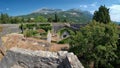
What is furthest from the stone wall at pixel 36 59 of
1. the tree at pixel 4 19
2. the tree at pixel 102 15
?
the tree at pixel 4 19

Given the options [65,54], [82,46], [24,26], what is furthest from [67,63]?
[24,26]

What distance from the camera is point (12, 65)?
741 cm

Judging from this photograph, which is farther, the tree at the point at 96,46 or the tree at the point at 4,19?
the tree at the point at 4,19

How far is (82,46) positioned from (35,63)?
39.0 feet

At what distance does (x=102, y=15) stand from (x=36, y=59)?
24.8m

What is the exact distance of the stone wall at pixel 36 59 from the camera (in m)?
6.76

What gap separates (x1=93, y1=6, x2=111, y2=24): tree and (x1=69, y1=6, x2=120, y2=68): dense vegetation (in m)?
10.7

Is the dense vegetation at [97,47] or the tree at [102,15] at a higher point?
the tree at [102,15]

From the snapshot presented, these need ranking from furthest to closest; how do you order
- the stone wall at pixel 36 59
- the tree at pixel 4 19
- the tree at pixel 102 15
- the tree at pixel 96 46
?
the tree at pixel 4 19 < the tree at pixel 102 15 < the tree at pixel 96 46 < the stone wall at pixel 36 59

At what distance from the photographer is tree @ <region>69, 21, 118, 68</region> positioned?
61.1 ft

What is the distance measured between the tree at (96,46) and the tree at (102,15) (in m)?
10.8

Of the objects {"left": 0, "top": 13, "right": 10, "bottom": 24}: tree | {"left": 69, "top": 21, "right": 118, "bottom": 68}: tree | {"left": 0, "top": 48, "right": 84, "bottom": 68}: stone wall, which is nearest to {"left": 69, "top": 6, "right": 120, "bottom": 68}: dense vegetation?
{"left": 69, "top": 21, "right": 118, "bottom": 68}: tree

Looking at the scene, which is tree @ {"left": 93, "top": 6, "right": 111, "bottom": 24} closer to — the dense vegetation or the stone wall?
the dense vegetation

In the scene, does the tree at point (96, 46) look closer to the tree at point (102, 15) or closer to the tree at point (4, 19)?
the tree at point (102, 15)
